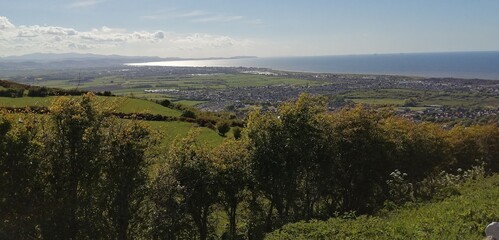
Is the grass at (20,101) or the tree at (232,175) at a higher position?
the grass at (20,101)

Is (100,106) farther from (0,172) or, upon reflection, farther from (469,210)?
(469,210)

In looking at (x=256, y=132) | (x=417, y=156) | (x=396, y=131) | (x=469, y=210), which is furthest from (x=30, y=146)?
(x=417, y=156)

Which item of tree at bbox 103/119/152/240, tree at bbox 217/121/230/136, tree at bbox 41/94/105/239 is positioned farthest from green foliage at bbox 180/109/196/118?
tree at bbox 41/94/105/239

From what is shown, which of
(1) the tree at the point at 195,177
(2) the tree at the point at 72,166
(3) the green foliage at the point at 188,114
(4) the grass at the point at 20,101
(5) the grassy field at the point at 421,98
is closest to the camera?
(2) the tree at the point at 72,166

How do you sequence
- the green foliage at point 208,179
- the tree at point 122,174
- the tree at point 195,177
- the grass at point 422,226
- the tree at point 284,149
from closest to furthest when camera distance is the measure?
the grass at point 422,226
the green foliage at point 208,179
the tree at point 122,174
the tree at point 195,177
the tree at point 284,149

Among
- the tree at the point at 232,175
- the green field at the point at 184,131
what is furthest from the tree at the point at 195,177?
the green field at the point at 184,131

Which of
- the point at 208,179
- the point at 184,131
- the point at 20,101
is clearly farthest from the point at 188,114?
the point at 208,179

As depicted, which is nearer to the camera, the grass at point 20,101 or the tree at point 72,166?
the tree at point 72,166

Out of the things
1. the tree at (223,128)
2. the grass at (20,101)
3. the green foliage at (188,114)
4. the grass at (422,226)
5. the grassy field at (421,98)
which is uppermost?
the grass at (20,101)

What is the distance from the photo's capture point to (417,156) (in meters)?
27.4

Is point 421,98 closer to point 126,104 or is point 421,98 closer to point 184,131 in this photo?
point 126,104

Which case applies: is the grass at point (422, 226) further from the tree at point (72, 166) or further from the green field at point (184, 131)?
the green field at point (184, 131)

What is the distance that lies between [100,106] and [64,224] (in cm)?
485

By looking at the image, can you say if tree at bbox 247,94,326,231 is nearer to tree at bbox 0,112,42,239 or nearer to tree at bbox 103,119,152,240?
tree at bbox 103,119,152,240
